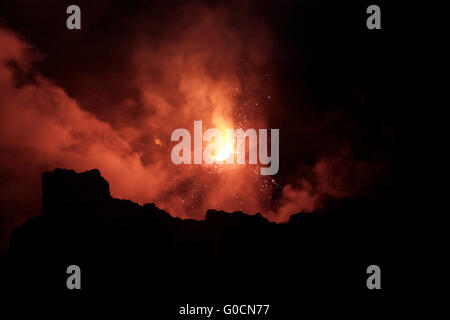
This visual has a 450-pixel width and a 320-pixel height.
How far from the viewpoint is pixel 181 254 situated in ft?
74.7

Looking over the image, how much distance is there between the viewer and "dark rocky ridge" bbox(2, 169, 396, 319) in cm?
2023

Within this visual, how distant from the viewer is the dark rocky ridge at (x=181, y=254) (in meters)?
20.2

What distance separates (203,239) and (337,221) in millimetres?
10970

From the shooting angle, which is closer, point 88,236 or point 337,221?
point 88,236
